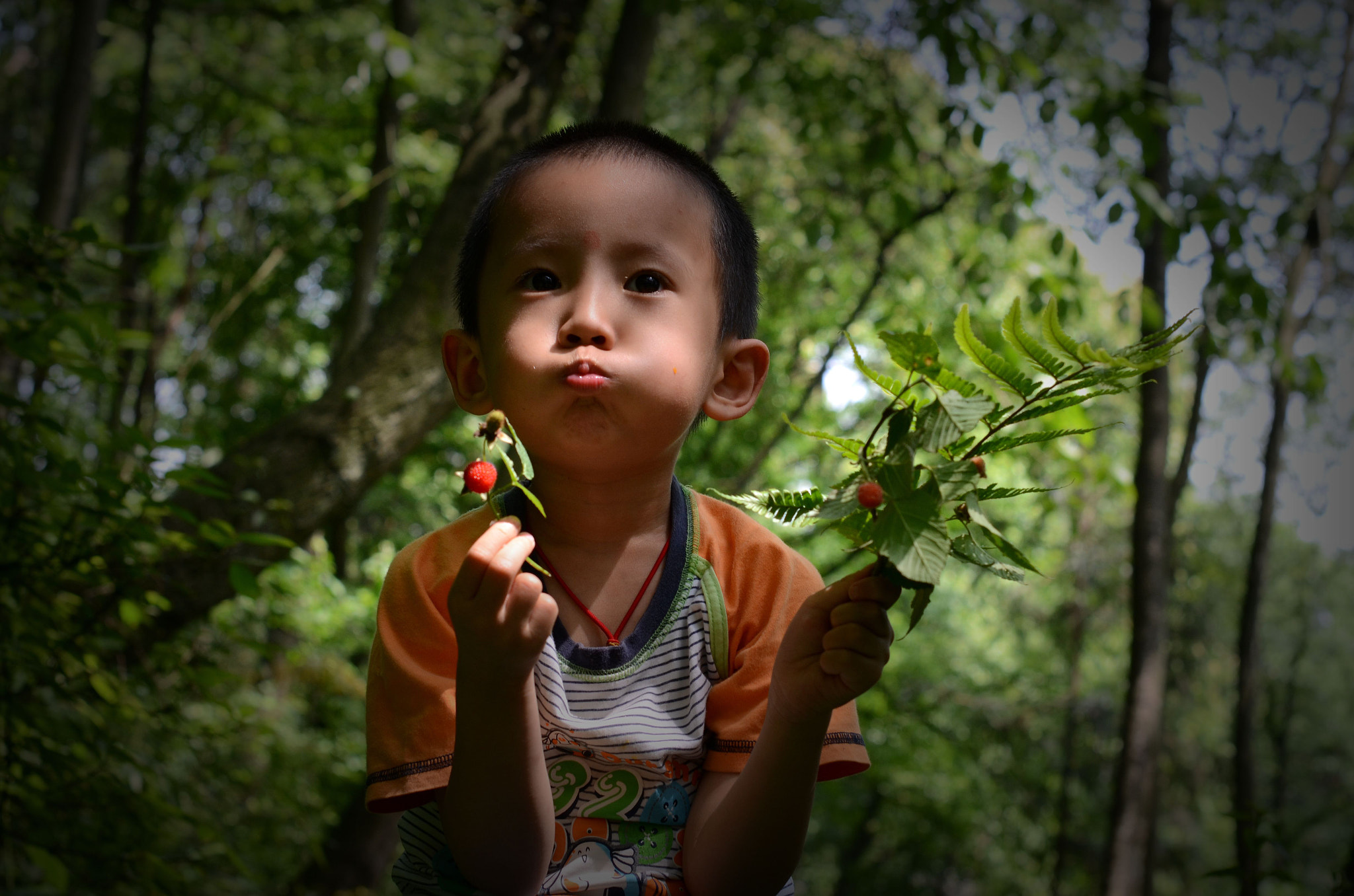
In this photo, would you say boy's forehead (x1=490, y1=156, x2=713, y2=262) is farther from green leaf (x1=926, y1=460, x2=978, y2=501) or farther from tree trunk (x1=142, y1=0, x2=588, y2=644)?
tree trunk (x1=142, y1=0, x2=588, y2=644)

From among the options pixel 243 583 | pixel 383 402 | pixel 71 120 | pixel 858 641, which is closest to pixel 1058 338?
pixel 858 641

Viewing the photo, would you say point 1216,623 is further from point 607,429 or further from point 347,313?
point 607,429

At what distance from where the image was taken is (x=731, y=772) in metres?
1.29

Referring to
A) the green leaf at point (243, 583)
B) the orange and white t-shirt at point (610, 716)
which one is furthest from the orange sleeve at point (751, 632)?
the green leaf at point (243, 583)

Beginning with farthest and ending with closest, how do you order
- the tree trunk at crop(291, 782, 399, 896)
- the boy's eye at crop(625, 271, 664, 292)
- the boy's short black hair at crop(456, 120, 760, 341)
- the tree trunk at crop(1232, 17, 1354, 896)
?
the tree trunk at crop(1232, 17, 1354, 896), the tree trunk at crop(291, 782, 399, 896), the boy's short black hair at crop(456, 120, 760, 341), the boy's eye at crop(625, 271, 664, 292)

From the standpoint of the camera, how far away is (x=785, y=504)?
927 millimetres

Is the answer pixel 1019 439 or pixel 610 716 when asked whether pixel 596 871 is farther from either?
pixel 1019 439

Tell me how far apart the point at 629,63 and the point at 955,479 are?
302cm

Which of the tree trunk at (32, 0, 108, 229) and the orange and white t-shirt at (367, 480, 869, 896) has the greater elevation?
the tree trunk at (32, 0, 108, 229)

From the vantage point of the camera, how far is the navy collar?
4.22 ft

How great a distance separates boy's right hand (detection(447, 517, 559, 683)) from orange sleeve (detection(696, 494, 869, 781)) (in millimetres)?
430

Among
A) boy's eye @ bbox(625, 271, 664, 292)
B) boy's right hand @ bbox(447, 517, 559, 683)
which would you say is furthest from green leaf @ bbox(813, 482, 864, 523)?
boy's eye @ bbox(625, 271, 664, 292)

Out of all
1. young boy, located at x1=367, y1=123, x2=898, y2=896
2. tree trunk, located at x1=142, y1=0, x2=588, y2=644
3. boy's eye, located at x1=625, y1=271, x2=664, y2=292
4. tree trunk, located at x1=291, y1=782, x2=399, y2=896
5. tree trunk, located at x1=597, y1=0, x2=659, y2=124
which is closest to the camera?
young boy, located at x1=367, y1=123, x2=898, y2=896

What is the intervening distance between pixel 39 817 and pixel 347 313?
109 inches
